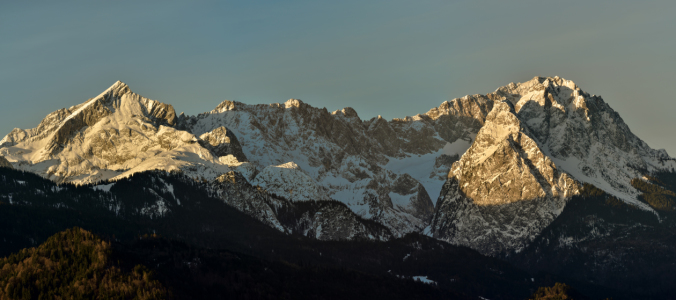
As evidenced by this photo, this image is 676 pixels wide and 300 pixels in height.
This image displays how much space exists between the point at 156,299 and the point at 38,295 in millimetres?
28006

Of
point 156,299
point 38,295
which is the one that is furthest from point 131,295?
point 38,295

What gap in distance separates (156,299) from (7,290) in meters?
34.6

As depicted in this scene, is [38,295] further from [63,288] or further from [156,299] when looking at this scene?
[156,299]

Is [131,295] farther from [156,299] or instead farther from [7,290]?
[7,290]

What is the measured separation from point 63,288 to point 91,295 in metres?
7.32

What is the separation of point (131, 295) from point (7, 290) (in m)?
28.5

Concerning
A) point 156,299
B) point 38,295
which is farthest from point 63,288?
point 156,299

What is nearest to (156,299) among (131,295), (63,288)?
(131,295)

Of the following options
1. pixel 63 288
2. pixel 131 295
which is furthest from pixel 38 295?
pixel 131 295

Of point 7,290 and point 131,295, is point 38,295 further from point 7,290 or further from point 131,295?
point 131,295

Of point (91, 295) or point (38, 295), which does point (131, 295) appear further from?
point (38, 295)

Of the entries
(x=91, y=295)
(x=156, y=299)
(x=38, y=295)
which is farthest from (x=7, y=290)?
(x=156, y=299)

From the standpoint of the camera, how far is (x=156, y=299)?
198m

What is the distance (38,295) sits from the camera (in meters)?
197
